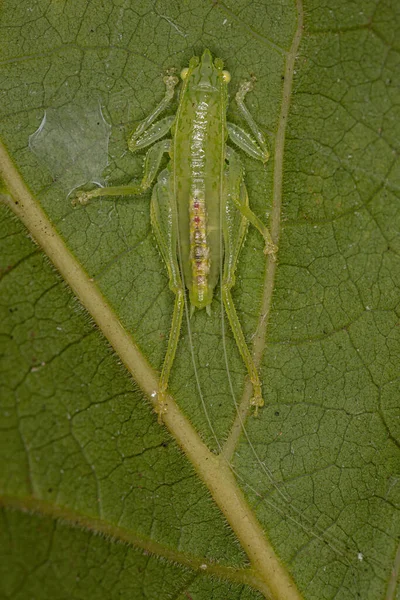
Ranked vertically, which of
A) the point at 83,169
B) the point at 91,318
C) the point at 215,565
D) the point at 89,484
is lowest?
the point at 215,565

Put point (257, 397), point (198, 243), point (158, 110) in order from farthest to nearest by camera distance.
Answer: point (158, 110) → point (198, 243) → point (257, 397)

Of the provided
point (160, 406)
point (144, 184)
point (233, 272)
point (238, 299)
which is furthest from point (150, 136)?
point (160, 406)

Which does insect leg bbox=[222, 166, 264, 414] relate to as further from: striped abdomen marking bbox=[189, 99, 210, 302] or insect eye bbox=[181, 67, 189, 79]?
insect eye bbox=[181, 67, 189, 79]

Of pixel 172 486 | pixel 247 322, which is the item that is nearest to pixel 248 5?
pixel 247 322

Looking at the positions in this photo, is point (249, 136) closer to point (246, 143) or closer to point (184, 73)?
point (246, 143)

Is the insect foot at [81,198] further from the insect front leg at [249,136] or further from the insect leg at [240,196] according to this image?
the insect front leg at [249,136]

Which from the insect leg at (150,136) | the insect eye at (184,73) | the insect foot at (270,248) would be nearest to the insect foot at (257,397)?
the insect foot at (270,248)

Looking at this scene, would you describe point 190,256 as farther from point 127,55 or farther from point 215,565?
point 215,565
